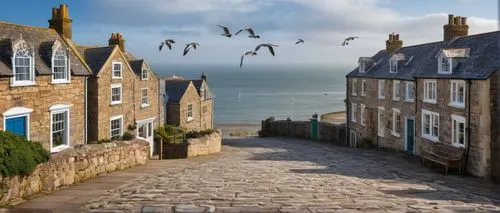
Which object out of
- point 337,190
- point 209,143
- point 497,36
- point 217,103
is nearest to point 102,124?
point 209,143

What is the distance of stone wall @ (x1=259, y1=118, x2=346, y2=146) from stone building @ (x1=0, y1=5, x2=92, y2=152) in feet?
86.5

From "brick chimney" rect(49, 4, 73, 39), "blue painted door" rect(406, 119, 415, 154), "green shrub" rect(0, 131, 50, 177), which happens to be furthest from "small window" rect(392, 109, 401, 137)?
"green shrub" rect(0, 131, 50, 177)

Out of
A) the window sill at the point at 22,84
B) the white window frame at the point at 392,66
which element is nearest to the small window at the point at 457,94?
the white window frame at the point at 392,66

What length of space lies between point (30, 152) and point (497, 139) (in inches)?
730

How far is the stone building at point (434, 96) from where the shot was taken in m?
21.0

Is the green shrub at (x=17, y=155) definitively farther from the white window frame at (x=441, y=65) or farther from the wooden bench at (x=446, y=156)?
the white window frame at (x=441, y=65)

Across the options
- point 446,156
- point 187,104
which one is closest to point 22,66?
point 446,156

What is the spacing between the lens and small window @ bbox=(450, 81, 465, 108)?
907 inches

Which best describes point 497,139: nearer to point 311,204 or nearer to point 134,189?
point 311,204

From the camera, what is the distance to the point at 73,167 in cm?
1309

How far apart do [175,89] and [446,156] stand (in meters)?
26.4

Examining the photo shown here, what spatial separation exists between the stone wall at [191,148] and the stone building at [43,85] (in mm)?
6022

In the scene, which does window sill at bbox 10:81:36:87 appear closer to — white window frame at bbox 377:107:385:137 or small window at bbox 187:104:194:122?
white window frame at bbox 377:107:385:137

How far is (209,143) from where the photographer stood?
31.8 meters
